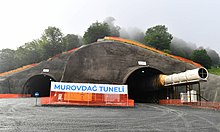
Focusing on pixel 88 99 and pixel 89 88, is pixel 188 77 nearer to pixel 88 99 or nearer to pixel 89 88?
pixel 89 88

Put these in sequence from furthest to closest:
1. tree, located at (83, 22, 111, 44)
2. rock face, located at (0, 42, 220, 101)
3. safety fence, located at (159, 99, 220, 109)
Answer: tree, located at (83, 22, 111, 44) → rock face, located at (0, 42, 220, 101) → safety fence, located at (159, 99, 220, 109)

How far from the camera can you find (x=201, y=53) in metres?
91.8

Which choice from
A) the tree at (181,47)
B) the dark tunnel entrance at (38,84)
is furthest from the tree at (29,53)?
the tree at (181,47)

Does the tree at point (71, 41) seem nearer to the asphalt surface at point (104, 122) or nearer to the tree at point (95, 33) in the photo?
the tree at point (95, 33)

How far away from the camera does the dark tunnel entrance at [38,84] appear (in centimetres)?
5987

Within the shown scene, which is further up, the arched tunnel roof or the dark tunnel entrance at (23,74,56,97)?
the arched tunnel roof

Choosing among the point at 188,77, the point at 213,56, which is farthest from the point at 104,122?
the point at 213,56

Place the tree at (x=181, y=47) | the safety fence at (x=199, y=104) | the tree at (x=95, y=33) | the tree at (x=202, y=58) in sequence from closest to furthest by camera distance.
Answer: the safety fence at (x=199, y=104), the tree at (x=202, y=58), the tree at (x=95, y=33), the tree at (x=181, y=47)

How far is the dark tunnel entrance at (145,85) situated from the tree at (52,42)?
50135 mm

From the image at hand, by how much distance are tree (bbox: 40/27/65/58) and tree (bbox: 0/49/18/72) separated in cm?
1327

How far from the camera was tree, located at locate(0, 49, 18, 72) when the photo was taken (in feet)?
323

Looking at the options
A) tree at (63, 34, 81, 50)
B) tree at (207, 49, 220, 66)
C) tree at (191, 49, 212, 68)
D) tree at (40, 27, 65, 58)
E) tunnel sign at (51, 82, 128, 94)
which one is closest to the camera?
tunnel sign at (51, 82, 128, 94)

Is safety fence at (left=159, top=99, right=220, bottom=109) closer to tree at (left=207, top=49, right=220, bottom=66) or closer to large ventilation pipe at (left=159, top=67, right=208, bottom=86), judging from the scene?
large ventilation pipe at (left=159, top=67, right=208, bottom=86)

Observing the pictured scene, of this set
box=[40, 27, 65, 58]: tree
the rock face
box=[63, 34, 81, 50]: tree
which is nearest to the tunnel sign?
the rock face
